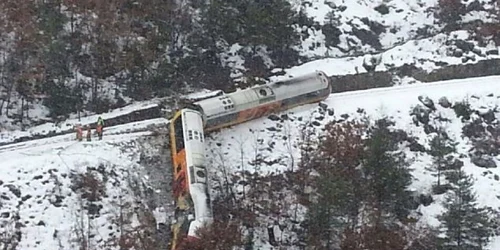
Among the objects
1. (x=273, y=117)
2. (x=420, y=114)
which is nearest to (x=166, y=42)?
(x=273, y=117)

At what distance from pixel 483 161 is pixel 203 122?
1456 centimetres

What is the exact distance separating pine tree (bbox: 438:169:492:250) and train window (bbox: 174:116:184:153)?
41.2 ft

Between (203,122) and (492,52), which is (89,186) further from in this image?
(492,52)

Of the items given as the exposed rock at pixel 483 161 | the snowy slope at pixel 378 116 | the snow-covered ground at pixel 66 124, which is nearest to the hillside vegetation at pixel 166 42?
the snow-covered ground at pixel 66 124

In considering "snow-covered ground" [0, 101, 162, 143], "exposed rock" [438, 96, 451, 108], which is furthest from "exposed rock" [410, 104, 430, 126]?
"snow-covered ground" [0, 101, 162, 143]

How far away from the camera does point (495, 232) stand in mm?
38000

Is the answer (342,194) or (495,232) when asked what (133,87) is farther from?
(495,232)

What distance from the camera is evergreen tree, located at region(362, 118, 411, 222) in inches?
1452

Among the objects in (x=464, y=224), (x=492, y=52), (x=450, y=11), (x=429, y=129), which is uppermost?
(x=450, y=11)

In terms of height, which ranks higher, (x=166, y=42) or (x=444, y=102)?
(x=166, y=42)

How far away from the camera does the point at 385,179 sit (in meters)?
36.8

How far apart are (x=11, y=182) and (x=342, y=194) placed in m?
14.5

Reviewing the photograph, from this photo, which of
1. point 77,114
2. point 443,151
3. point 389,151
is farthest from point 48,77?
point 443,151

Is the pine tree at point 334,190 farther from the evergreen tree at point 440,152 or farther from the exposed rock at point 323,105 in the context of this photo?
the evergreen tree at point 440,152
